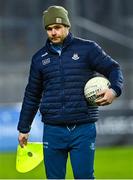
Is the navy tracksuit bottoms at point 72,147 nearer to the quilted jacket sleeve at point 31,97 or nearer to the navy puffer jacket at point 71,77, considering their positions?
the navy puffer jacket at point 71,77

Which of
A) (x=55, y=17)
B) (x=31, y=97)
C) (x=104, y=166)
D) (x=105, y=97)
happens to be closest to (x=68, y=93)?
(x=105, y=97)

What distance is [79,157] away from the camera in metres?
7.31

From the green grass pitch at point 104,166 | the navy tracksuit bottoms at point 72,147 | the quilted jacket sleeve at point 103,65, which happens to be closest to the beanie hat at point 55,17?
the quilted jacket sleeve at point 103,65

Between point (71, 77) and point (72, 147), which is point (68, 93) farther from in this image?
point (72, 147)

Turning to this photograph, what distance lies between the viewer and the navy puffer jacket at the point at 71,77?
7.31 metres

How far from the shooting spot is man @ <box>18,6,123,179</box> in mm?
7312

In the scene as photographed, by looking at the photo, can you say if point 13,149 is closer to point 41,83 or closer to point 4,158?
point 4,158

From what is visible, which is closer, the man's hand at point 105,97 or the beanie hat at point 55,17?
the man's hand at point 105,97

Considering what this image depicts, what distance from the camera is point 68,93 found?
24.0 ft

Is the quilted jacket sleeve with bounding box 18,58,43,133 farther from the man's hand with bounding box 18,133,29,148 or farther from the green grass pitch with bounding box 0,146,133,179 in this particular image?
the green grass pitch with bounding box 0,146,133,179

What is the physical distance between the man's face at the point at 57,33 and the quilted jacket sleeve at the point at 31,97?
0.97 ft

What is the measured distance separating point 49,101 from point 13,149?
5626 mm

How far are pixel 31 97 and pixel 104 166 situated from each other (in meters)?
4.64

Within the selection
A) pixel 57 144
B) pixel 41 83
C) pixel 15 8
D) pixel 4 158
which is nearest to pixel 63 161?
pixel 57 144
